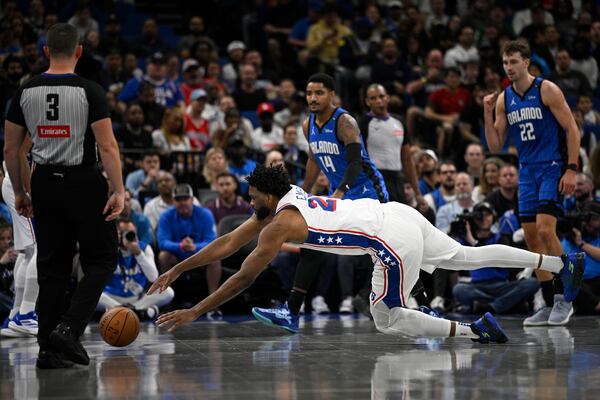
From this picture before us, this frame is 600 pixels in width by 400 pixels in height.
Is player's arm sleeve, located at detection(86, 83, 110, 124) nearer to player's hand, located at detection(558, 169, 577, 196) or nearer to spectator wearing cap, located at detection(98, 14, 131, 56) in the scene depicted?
player's hand, located at detection(558, 169, 577, 196)

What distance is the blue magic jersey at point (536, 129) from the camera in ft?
26.5

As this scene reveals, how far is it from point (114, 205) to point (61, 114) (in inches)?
24.3

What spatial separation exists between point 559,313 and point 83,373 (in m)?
4.29

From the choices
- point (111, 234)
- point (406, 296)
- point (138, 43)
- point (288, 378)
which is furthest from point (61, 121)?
point (138, 43)

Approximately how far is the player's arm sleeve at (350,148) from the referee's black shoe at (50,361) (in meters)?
2.89

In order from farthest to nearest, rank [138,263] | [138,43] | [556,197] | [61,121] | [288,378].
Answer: [138,43] < [138,263] < [556,197] < [61,121] < [288,378]

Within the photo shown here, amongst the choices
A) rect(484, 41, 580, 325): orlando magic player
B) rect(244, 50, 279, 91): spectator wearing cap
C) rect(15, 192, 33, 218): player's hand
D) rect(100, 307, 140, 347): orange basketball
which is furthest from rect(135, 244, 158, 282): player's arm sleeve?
rect(244, 50, 279, 91): spectator wearing cap

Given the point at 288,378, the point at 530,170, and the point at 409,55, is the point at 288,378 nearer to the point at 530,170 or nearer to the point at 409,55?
the point at 530,170

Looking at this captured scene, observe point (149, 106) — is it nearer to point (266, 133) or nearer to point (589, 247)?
point (266, 133)

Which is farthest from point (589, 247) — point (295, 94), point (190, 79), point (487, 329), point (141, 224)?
point (190, 79)

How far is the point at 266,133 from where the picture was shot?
43.8 ft

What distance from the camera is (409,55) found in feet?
53.1

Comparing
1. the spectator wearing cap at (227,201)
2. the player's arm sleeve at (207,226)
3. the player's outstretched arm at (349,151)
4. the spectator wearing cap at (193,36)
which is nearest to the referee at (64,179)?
the player's outstretched arm at (349,151)

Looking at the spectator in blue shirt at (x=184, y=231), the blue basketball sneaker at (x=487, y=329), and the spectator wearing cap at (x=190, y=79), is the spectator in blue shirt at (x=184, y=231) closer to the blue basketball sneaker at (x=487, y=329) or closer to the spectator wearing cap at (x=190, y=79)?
the spectator wearing cap at (x=190, y=79)
